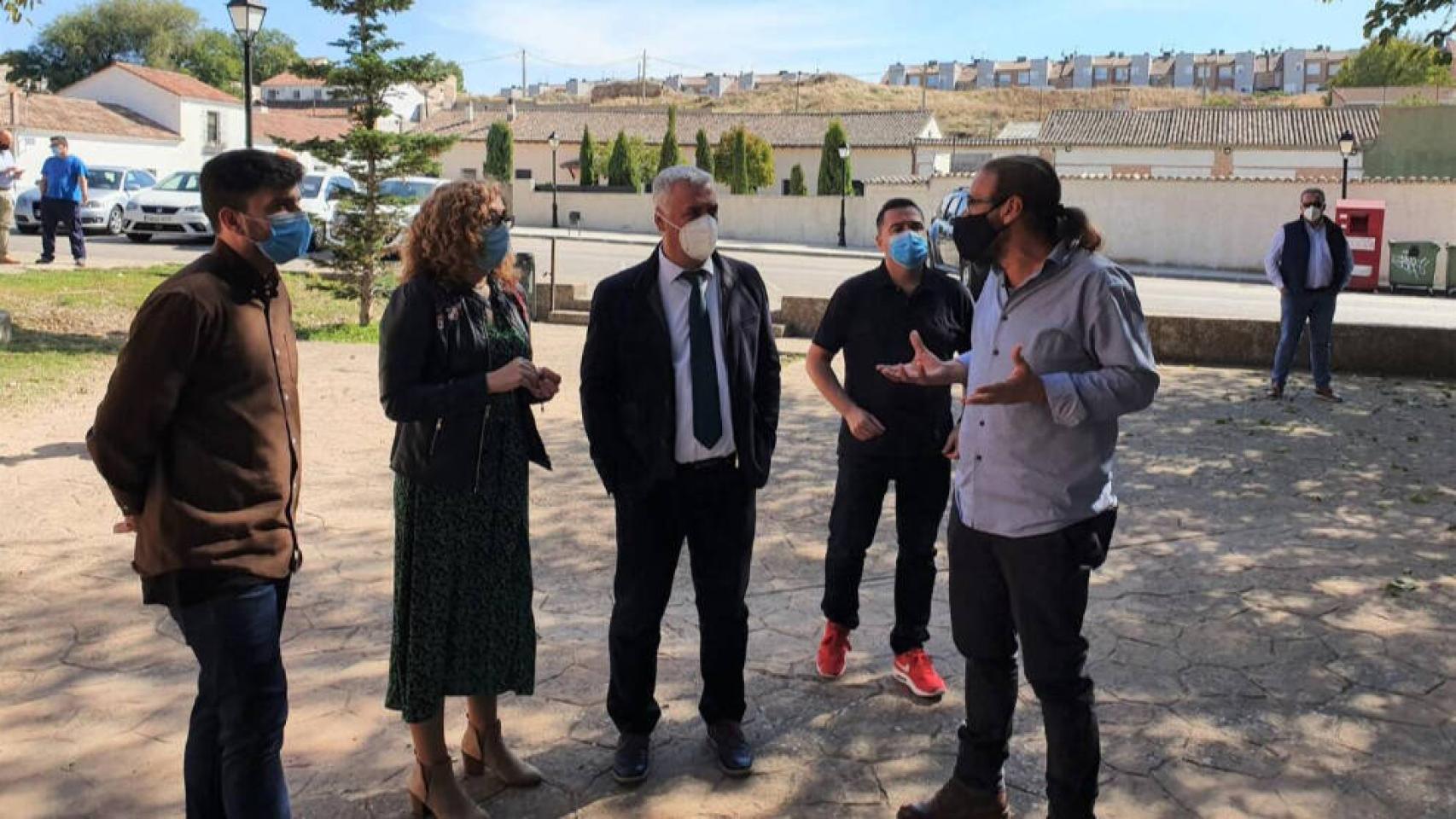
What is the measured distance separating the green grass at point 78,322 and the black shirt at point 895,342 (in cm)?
746

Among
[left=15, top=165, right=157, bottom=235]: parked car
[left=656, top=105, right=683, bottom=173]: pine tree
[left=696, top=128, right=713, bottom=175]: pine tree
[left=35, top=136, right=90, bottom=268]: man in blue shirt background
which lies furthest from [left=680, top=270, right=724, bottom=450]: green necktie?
[left=696, top=128, right=713, bottom=175]: pine tree

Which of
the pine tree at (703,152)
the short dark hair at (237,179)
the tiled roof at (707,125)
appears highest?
the tiled roof at (707,125)

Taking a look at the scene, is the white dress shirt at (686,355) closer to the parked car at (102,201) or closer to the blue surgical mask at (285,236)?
the blue surgical mask at (285,236)

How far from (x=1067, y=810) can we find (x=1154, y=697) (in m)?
1.24

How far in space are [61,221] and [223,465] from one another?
1682 cm

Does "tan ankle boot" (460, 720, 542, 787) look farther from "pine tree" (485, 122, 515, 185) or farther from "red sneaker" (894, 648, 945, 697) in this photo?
"pine tree" (485, 122, 515, 185)

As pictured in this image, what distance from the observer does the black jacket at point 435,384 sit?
3.38 meters

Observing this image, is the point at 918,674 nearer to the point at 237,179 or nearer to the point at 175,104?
the point at 237,179

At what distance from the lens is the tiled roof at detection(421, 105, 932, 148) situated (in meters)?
59.7

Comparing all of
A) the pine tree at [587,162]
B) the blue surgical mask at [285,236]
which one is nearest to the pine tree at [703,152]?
the pine tree at [587,162]

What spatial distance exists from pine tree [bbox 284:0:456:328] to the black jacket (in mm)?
10458

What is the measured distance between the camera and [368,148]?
13.6 m

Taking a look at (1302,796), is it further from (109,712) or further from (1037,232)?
(109,712)

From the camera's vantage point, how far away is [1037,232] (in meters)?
3.30
